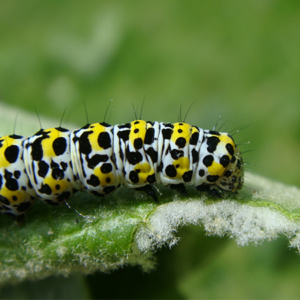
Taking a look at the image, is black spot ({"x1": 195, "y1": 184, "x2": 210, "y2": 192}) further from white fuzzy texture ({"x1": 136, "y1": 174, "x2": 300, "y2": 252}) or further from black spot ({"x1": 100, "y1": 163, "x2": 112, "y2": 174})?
black spot ({"x1": 100, "y1": 163, "x2": 112, "y2": 174})

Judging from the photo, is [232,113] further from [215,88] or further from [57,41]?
[57,41]

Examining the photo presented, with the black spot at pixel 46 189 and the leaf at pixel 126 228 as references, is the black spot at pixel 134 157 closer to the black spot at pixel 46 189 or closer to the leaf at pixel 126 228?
the leaf at pixel 126 228

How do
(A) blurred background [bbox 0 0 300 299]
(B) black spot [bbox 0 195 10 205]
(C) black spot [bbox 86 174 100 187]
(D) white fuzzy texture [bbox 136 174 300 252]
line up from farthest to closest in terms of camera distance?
(A) blurred background [bbox 0 0 300 299] < (B) black spot [bbox 0 195 10 205] < (C) black spot [bbox 86 174 100 187] < (D) white fuzzy texture [bbox 136 174 300 252]

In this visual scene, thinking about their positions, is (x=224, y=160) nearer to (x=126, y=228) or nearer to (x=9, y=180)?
(x=126, y=228)

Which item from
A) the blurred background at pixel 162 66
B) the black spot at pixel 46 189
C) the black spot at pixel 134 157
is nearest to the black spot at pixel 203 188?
the black spot at pixel 134 157

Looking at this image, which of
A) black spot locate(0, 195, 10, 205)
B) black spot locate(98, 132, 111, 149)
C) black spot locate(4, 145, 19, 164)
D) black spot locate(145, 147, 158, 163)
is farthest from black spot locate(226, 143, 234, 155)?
black spot locate(0, 195, 10, 205)

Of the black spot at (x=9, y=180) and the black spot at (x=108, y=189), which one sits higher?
the black spot at (x=9, y=180)

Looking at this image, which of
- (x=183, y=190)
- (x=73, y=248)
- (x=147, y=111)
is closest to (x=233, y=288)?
(x=183, y=190)
